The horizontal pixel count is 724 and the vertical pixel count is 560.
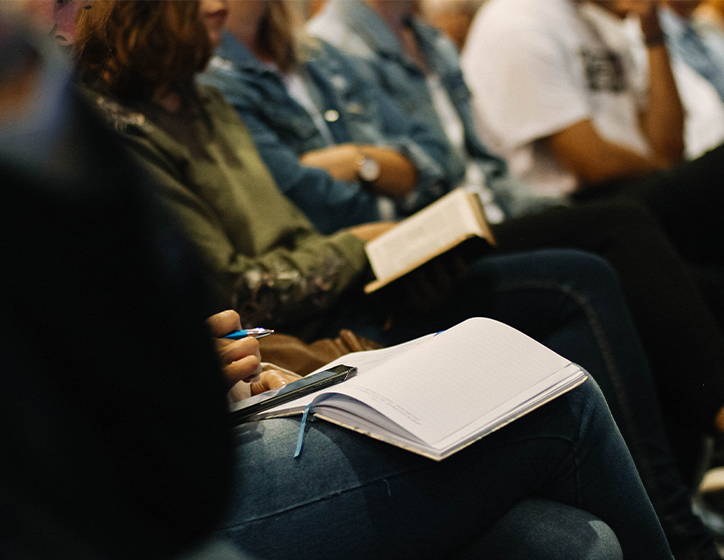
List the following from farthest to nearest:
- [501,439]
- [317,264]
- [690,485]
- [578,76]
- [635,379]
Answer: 1. [578,76]
2. [690,485]
3. [317,264]
4. [635,379]
5. [501,439]

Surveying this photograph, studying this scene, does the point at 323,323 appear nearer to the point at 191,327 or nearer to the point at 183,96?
the point at 183,96

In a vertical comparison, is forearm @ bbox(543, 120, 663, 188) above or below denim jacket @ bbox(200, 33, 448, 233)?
below

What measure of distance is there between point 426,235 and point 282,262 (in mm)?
230

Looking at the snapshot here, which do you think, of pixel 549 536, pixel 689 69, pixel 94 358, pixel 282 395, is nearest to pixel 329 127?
pixel 282 395

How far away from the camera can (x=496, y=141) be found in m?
1.94

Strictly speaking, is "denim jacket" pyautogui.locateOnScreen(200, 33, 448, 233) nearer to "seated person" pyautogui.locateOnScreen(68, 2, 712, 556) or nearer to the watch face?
the watch face

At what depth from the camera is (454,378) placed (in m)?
0.57

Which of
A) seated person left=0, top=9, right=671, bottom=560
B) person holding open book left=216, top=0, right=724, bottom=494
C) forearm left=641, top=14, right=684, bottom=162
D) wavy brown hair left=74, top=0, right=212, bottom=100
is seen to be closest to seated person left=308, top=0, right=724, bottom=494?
person holding open book left=216, top=0, right=724, bottom=494

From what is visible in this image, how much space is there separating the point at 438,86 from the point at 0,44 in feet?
5.71

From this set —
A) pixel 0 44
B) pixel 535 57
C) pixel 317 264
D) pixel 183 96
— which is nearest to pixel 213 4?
pixel 183 96

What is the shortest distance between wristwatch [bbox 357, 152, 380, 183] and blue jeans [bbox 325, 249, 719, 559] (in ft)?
1.41

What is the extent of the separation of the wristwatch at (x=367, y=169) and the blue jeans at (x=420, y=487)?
874 millimetres

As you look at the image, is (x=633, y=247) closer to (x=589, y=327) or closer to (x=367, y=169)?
(x=589, y=327)

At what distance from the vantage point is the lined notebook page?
530 mm
